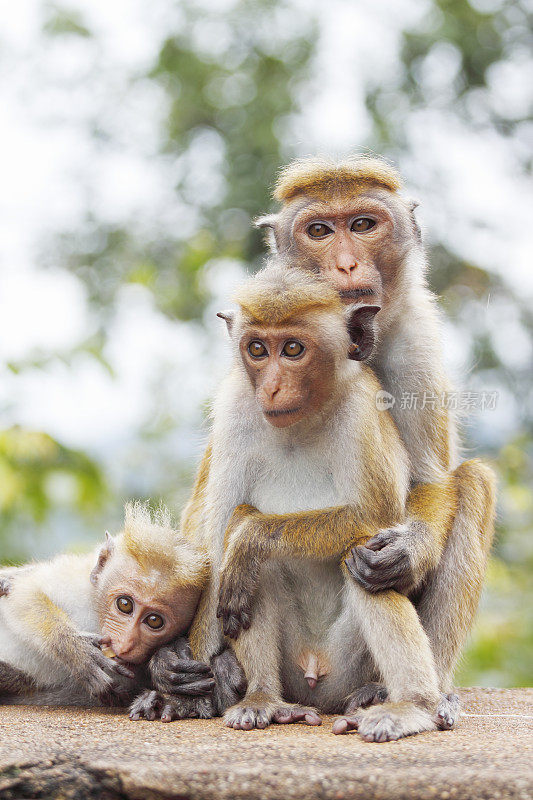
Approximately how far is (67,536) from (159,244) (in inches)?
192

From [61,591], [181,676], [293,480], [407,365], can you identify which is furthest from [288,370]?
[61,591]

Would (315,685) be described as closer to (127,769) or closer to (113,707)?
(113,707)

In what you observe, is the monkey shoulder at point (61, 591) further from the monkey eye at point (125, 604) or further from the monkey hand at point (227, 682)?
the monkey hand at point (227, 682)

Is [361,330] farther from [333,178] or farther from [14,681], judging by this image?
[14,681]

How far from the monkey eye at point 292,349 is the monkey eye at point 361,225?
1058 mm

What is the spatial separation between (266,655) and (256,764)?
3.60 ft

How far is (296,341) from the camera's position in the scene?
455cm

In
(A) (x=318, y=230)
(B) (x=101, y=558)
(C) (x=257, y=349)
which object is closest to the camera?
(C) (x=257, y=349)

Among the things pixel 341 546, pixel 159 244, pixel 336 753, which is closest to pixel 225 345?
pixel 341 546

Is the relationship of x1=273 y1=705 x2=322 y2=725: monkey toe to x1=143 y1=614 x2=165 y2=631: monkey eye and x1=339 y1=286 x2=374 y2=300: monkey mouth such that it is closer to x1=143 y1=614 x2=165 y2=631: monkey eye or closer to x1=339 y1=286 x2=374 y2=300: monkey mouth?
x1=143 y1=614 x2=165 y2=631: monkey eye

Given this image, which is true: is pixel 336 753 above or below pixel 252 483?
below

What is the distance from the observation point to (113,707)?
5.04 metres

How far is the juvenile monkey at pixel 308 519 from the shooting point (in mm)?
4426

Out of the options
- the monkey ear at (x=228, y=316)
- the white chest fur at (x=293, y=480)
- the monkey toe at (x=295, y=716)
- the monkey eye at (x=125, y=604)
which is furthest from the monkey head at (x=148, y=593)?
the monkey ear at (x=228, y=316)
